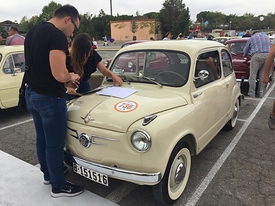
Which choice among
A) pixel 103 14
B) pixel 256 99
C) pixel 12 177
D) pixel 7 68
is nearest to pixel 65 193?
pixel 12 177

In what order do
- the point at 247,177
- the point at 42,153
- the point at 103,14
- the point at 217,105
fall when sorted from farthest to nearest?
1. the point at 103,14
2. the point at 217,105
3. the point at 247,177
4. the point at 42,153

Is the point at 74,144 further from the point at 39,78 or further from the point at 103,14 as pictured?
the point at 103,14

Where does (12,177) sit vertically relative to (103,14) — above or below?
below

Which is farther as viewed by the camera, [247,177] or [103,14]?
[103,14]

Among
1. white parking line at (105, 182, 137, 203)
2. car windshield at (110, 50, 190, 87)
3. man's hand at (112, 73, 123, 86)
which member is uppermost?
car windshield at (110, 50, 190, 87)

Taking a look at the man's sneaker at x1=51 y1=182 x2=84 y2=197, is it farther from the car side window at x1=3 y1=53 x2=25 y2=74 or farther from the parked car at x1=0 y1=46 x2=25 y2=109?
the car side window at x1=3 y1=53 x2=25 y2=74

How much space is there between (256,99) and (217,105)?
4.25 meters

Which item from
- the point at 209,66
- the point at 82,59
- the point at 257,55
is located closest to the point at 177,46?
the point at 209,66

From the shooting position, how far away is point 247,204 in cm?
274

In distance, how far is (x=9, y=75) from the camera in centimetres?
557

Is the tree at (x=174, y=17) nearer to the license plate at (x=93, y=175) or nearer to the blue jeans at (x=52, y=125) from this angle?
the blue jeans at (x=52, y=125)

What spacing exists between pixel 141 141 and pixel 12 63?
15.0 feet

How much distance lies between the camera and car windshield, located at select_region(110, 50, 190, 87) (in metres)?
3.25

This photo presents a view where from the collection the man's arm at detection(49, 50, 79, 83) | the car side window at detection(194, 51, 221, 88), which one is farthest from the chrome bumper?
the car side window at detection(194, 51, 221, 88)
